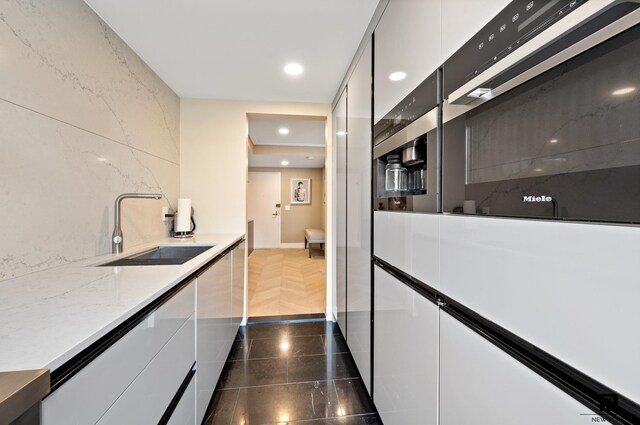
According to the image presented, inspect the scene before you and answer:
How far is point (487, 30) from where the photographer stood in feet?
2.13

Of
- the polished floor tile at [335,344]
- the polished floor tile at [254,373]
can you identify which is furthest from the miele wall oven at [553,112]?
the polished floor tile at [335,344]

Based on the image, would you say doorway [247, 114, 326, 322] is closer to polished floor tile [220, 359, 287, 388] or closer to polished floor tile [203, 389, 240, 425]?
polished floor tile [220, 359, 287, 388]

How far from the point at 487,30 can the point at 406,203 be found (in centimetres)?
62

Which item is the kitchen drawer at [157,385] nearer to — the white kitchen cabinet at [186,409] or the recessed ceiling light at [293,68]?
the white kitchen cabinet at [186,409]

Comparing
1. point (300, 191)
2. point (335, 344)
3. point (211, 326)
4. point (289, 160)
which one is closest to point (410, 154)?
point (211, 326)

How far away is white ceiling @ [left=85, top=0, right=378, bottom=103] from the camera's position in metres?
1.46

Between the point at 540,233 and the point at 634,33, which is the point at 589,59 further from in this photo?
the point at 540,233

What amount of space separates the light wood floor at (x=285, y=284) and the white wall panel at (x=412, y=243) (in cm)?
199

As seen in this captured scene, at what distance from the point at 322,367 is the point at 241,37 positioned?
236 cm

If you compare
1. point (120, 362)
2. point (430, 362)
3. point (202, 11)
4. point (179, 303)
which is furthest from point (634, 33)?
point (202, 11)

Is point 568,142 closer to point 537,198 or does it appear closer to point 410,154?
point 537,198

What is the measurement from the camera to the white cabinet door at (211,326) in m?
1.34

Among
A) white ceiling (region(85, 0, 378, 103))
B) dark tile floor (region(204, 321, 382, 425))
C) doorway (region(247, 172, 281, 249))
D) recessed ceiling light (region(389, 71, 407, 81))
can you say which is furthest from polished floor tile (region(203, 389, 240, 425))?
doorway (region(247, 172, 281, 249))

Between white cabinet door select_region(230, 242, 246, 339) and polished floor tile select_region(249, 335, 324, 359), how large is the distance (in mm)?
235
